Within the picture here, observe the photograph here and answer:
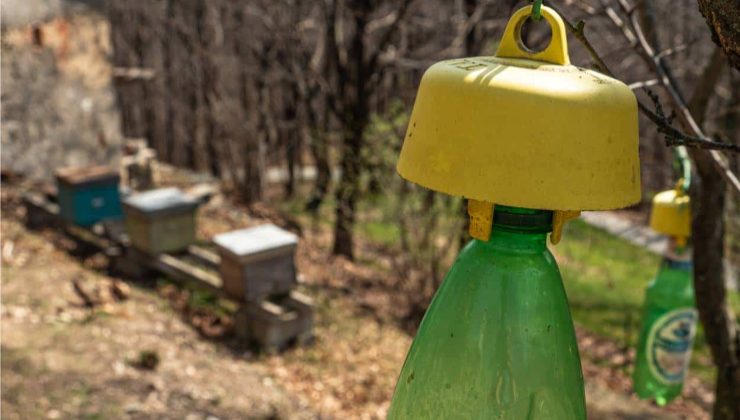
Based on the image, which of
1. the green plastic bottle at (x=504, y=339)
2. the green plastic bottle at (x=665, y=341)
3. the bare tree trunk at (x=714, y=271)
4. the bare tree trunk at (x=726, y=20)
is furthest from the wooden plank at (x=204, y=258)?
the bare tree trunk at (x=726, y=20)

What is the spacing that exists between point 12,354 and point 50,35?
5.02 meters

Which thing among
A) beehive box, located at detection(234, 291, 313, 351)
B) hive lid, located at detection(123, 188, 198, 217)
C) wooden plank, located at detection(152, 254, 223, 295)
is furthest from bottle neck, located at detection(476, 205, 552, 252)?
hive lid, located at detection(123, 188, 198, 217)

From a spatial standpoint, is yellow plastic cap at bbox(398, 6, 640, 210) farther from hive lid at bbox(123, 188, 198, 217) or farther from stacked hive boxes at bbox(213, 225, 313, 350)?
hive lid at bbox(123, 188, 198, 217)

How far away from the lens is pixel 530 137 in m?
1.06

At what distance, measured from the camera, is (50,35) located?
336 inches

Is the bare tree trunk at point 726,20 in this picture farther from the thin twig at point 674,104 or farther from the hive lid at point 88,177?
the hive lid at point 88,177

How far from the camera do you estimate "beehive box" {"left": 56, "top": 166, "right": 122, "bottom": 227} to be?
22.6 ft

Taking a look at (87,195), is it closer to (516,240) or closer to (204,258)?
(204,258)

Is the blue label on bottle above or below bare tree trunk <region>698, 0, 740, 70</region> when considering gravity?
below

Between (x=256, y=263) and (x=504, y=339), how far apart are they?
15.6 ft

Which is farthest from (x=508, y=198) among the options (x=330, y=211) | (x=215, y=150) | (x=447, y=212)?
(x=215, y=150)

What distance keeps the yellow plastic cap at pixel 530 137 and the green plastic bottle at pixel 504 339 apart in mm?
141

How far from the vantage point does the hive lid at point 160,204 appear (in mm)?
6293

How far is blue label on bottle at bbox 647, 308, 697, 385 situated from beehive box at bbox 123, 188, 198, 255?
468 cm
